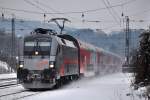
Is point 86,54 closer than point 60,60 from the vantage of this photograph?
No

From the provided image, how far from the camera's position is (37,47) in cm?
2419

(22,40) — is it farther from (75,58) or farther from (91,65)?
(91,65)

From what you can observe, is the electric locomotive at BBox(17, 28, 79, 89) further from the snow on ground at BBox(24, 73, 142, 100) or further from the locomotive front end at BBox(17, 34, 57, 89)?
the snow on ground at BBox(24, 73, 142, 100)

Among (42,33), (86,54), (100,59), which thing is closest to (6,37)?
(100,59)

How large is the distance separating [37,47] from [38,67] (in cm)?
142

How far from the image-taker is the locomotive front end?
23.1 meters

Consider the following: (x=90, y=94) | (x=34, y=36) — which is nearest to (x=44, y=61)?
(x=34, y=36)

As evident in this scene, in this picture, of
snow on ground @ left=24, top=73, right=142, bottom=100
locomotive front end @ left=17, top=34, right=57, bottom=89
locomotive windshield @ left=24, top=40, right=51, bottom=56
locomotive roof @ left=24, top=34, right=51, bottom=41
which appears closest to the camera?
snow on ground @ left=24, top=73, right=142, bottom=100

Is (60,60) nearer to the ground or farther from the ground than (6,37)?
nearer to the ground

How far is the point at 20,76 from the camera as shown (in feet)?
76.1

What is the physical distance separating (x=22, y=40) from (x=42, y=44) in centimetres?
115

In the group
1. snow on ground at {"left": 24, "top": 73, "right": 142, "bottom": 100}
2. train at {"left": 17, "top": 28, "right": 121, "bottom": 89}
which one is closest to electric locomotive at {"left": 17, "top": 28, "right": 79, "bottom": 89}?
train at {"left": 17, "top": 28, "right": 121, "bottom": 89}

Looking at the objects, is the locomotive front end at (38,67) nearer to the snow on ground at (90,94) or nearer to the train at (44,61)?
the train at (44,61)

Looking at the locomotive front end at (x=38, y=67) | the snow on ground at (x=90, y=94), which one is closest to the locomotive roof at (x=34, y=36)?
the locomotive front end at (x=38, y=67)
